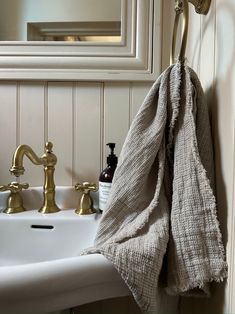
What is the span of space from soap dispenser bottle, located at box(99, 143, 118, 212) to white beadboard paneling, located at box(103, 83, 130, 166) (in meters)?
0.07

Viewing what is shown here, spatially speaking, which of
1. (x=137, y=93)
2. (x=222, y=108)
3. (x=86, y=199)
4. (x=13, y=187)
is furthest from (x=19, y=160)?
(x=222, y=108)

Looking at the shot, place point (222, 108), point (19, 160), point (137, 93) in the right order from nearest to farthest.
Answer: point (222, 108) < point (19, 160) < point (137, 93)

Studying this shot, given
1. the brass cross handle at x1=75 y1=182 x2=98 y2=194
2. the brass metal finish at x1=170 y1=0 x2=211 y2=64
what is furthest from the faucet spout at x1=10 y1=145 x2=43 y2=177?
the brass metal finish at x1=170 y1=0 x2=211 y2=64

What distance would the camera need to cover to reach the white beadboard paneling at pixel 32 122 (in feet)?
3.04

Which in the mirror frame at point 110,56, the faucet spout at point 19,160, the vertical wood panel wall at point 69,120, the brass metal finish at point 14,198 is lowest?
the brass metal finish at point 14,198

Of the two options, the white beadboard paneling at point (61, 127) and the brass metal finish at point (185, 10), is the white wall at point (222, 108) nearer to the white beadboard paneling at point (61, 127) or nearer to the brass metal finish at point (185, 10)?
the brass metal finish at point (185, 10)

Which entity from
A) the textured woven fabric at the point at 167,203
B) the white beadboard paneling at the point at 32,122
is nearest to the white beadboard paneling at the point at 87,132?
the white beadboard paneling at the point at 32,122

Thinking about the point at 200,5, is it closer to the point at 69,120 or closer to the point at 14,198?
the point at 69,120

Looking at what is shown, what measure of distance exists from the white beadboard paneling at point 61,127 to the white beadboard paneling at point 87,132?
2 centimetres

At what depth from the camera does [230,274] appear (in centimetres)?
48

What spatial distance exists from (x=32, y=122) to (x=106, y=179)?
29 centimetres

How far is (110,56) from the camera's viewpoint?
35.4 inches

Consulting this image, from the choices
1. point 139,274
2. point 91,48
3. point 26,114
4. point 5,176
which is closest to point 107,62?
point 91,48

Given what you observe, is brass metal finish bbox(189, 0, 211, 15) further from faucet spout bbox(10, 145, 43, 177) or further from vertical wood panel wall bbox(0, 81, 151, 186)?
faucet spout bbox(10, 145, 43, 177)
